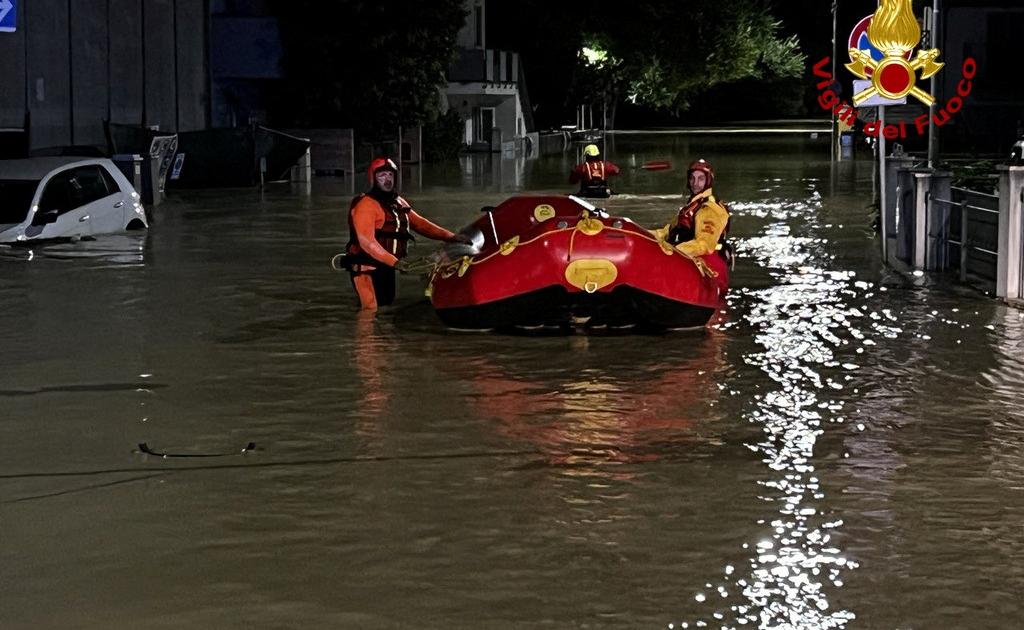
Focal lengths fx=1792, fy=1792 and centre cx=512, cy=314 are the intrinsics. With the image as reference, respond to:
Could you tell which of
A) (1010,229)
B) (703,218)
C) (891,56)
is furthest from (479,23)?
(703,218)

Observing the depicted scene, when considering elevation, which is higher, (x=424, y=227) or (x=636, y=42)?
(x=636, y=42)

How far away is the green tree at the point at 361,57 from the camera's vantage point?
46.8 m

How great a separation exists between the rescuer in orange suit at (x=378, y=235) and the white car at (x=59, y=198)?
7811 millimetres

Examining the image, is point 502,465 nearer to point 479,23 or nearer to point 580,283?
point 580,283

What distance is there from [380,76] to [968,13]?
70.3 feet

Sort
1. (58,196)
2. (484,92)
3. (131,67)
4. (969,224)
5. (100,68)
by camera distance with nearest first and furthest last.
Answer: (969,224)
(58,196)
(100,68)
(131,67)
(484,92)

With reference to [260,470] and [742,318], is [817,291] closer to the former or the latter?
[742,318]

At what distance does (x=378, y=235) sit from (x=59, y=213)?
865 cm

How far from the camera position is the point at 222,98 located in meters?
47.0

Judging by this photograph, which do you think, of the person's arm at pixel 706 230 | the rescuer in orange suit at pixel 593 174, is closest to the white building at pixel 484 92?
the rescuer in orange suit at pixel 593 174

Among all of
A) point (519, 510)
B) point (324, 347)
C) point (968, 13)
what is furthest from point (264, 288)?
point (968, 13)

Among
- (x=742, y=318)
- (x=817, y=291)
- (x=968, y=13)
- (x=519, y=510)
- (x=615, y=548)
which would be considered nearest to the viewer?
(x=615, y=548)

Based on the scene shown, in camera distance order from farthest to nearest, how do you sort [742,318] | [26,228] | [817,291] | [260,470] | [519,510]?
[26,228] < [817,291] < [742,318] < [260,470] < [519,510]

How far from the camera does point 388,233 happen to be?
1620cm
